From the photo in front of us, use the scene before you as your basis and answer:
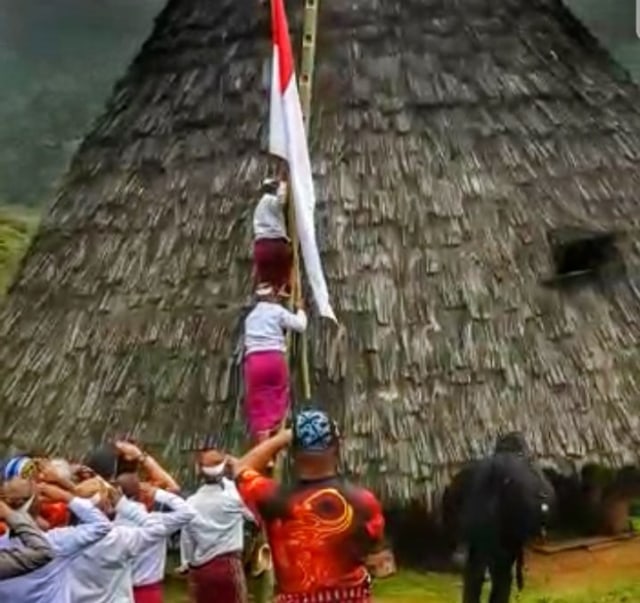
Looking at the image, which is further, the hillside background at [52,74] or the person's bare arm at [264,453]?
the hillside background at [52,74]

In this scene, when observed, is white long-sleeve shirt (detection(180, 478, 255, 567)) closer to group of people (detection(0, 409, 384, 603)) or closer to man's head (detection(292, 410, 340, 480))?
group of people (detection(0, 409, 384, 603))

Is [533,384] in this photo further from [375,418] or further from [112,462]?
[112,462]

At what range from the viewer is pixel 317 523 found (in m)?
6.28

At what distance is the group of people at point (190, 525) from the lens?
249 inches

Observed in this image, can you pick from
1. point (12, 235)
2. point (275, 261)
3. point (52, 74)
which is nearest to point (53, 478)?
point (275, 261)

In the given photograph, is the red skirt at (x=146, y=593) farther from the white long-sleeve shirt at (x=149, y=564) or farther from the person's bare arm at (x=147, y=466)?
the person's bare arm at (x=147, y=466)

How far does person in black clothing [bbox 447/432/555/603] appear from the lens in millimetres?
8156

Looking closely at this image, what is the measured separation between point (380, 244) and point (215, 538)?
2947 millimetres

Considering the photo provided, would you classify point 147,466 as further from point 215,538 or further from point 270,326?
point 270,326

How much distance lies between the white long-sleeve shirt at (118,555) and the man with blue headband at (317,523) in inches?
24.1

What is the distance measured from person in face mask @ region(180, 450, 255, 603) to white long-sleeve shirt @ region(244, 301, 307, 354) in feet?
3.29

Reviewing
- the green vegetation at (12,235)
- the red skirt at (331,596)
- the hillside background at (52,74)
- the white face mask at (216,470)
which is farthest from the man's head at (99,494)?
the hillside background at (52,74)

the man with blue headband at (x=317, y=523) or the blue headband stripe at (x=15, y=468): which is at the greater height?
the blue headband stripe at (x=15, y=468)

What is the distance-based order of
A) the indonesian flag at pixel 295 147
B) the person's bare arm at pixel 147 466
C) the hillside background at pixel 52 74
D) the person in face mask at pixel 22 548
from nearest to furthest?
the person in face mask at pixel 22 548
the person's bare arm at pixel 147 466
the indonesian flag at pixel 295 147
the hillside background at pixel 52 74
